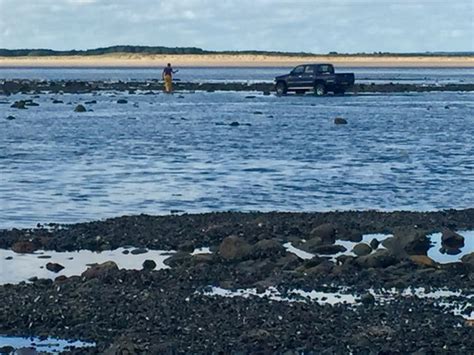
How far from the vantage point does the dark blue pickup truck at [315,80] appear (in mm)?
62719

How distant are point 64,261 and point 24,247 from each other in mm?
998

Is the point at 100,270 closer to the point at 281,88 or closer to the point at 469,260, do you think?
the point at 469,260

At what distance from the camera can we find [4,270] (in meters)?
14.6

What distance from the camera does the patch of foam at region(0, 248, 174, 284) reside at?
14.4 meters

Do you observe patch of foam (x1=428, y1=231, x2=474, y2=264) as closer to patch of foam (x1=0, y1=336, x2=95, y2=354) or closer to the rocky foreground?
the rocky foreground

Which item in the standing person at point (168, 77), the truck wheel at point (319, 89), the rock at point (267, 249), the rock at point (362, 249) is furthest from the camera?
the standing person at point (168, 77)

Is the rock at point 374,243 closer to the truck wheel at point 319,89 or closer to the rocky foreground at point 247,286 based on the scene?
the rocky foreground at point 247,286

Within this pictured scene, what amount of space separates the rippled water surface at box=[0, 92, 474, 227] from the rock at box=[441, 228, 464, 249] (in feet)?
13.0

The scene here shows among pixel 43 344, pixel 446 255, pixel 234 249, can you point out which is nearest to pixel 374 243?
pixel 446 255

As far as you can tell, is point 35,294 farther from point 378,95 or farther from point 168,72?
point 378,95

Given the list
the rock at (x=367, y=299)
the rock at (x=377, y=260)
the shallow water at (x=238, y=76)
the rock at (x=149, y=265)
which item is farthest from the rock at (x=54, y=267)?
the shallow water at (x=238, y=76)

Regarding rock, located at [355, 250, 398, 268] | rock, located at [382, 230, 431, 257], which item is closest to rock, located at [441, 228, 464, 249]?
rock, located at [382, 230, 431, 257]

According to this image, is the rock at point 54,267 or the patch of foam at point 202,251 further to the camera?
the patch of foam at point 202,251

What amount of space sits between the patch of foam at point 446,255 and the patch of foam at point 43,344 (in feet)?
19.2
